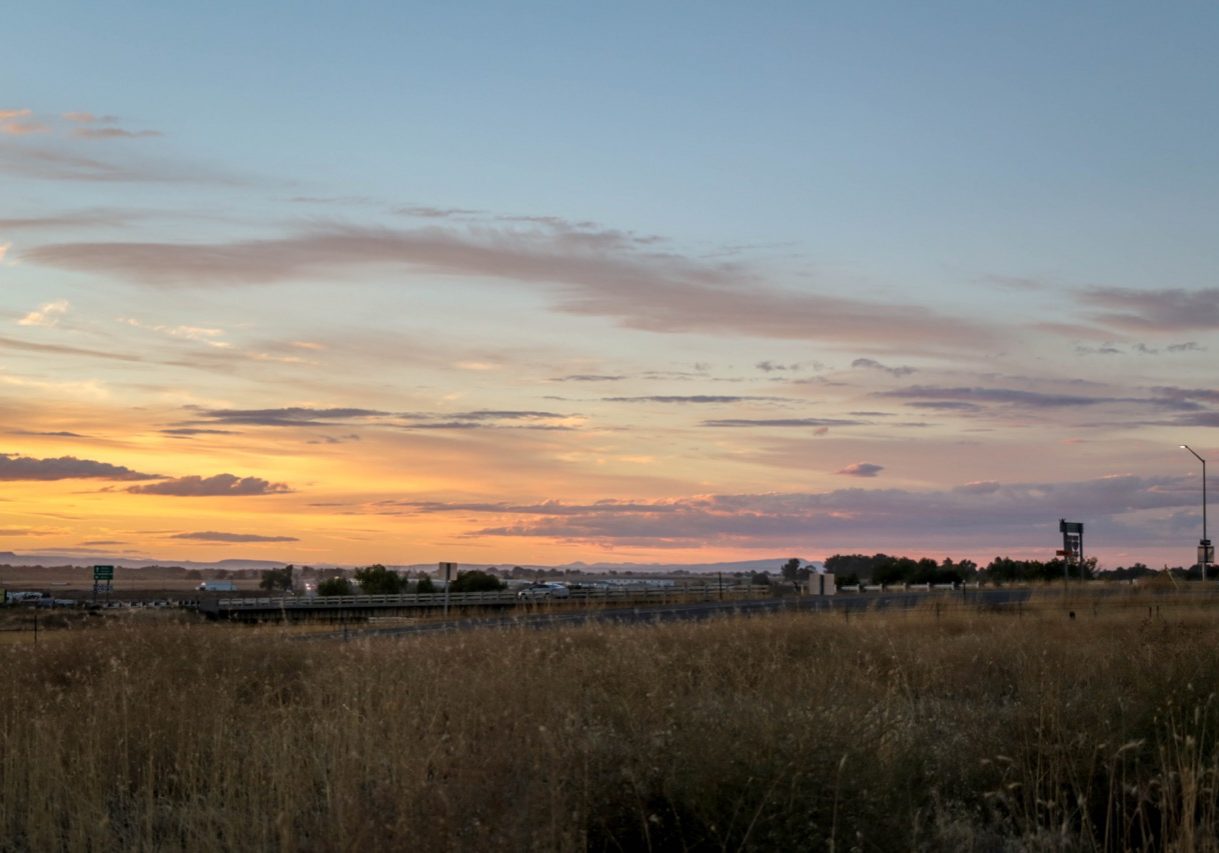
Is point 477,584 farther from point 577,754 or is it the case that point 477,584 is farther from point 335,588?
point 577,754

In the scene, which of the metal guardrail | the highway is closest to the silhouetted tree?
the metal guardrail

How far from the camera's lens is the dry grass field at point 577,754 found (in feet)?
26.1

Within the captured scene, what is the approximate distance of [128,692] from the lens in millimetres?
13109

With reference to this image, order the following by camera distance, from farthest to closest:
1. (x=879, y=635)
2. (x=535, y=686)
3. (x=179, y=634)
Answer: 1. (x=879, y=635)
2. (x=179, y=634)
3. (x=535, y=686)

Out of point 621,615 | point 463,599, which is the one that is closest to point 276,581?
point 463,599

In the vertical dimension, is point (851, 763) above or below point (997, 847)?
above

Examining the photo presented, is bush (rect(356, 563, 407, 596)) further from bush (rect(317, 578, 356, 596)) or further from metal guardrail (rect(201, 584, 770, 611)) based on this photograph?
metal guardrail (rect(201, 584, 770, 611))

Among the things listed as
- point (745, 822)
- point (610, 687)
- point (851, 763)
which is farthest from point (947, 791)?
point (610, 687)

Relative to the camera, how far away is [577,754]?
8.58 m

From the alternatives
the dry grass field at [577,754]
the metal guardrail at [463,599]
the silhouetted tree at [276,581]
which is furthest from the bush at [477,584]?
the dry grass field at [577,754]

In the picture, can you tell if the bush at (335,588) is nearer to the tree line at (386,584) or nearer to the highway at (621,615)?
the tree line at (386,584)

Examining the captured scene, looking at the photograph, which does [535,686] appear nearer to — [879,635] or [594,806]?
[594,806]

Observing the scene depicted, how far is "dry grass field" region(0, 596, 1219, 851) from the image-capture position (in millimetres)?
7945

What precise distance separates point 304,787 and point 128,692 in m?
4.12
